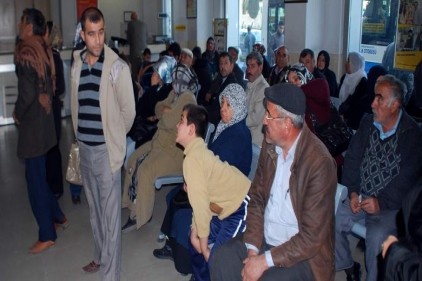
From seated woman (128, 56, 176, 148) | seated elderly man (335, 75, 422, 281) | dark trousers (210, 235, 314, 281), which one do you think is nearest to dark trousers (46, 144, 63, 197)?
seated woman (128, 56, 176, 148)

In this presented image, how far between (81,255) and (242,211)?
1.43 m

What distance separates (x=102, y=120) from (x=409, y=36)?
4.04 meters

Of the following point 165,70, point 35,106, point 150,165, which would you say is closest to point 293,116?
point 150,165

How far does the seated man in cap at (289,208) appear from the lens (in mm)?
2191

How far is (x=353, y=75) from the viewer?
5531 millimetres

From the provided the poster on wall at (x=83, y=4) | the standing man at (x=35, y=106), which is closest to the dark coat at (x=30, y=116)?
the standing man at (x=35, y=106)

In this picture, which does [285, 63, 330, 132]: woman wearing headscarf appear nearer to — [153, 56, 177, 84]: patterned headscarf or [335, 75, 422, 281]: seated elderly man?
[335, 75, 422, 281]: seated elderly man

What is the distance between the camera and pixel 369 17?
6359 millimetres

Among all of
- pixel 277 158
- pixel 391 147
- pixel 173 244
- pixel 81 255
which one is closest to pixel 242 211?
pixel 277 158

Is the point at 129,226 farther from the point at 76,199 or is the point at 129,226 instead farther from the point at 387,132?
the point at 387,132

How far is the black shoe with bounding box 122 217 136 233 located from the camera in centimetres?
398

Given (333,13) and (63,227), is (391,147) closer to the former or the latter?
(63,227)

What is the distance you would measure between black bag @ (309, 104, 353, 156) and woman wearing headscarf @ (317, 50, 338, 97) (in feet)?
8.13

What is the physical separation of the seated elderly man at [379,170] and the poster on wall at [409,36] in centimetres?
278
